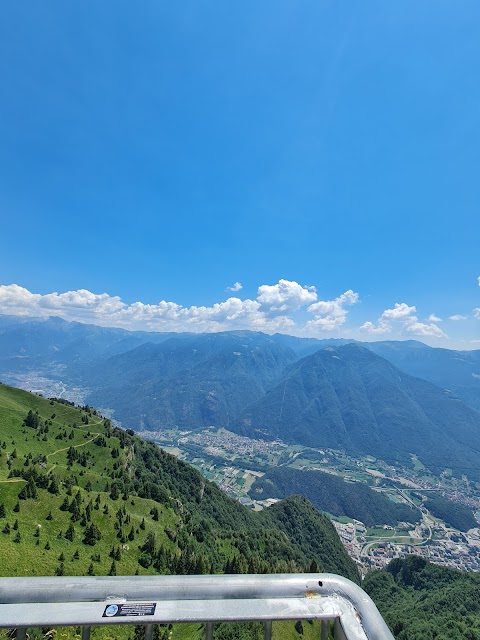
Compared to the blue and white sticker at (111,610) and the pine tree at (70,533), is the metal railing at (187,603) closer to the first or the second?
the blue and white sticker at (111,610)

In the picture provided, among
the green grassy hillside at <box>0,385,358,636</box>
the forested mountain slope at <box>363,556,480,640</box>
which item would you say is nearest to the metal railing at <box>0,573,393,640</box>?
the green grassy hillside at <box>0,385,358,636</box>

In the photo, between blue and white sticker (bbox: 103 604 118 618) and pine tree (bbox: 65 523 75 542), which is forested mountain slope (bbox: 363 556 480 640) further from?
blue and white sticker (bbox: 103 604 118 618)

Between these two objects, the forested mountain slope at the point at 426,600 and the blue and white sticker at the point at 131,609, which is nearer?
the blue and white sticker at the point at 131,609

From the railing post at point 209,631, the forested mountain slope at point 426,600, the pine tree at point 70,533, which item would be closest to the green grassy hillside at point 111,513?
the pine tree at point 70,533

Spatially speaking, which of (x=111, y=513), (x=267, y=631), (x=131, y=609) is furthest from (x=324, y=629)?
(x=111, y=513)

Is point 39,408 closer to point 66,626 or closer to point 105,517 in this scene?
point 105,517
